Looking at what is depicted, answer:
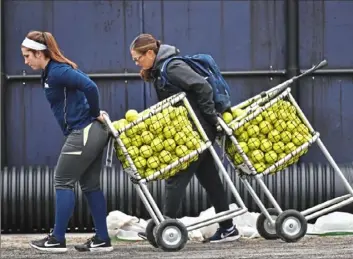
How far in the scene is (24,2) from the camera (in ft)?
41.0

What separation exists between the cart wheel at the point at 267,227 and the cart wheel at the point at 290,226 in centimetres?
47

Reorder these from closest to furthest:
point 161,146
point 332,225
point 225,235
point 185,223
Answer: point 161,146
point 225,235
point 185,223
point 332,225

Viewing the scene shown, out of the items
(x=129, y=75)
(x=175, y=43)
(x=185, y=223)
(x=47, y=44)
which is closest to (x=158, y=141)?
(x=47, y=44)

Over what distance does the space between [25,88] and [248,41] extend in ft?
8.25

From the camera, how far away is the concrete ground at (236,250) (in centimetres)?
759

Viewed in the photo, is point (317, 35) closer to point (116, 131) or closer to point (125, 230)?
point (125, 230)

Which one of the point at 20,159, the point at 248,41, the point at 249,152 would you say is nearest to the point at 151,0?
the point at 248,41

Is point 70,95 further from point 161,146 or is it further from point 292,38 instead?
point 292,38

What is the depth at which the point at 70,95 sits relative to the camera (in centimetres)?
788

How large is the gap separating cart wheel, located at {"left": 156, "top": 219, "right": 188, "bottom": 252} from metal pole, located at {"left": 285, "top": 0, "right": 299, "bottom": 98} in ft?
15.4

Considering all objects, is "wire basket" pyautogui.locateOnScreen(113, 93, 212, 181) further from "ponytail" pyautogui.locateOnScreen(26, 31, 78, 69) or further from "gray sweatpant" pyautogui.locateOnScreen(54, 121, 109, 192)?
"ponytail" pyautogui.locateOnScreen(26, 31, 78, 69)

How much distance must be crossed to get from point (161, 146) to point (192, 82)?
1.66ft

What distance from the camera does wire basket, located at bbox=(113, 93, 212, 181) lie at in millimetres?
7980

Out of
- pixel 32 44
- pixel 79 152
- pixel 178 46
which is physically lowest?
pixel 79 152
